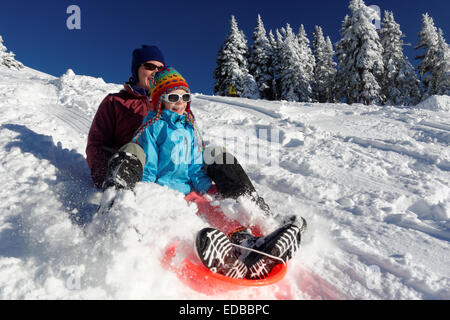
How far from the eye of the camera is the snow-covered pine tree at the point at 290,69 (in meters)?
23.6

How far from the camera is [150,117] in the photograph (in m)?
2.68

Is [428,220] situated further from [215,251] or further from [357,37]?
[357,37]

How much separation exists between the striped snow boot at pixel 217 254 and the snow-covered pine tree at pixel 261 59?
24.6 meters

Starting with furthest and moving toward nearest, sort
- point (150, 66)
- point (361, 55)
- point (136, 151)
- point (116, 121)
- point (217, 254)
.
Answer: point (361, 55) → point (150, 66) → point (116, 121) → point (136, 151) → point (217, 254)

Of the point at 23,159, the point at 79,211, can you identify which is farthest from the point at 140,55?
the point at 79,211

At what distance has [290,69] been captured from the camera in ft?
77.9

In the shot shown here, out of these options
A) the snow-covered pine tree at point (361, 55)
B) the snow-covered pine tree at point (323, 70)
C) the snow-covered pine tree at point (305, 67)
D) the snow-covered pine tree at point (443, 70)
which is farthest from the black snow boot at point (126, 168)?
the snow-covered pine tree at point (323, 70)

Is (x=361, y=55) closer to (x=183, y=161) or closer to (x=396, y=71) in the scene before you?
(x=396, y=71)

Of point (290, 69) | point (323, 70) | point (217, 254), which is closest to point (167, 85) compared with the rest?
point (217, 254)

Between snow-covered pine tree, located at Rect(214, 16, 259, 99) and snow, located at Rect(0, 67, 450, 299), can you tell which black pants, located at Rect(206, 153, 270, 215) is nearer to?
snow, located at Rect(0, 67, 450, 299)

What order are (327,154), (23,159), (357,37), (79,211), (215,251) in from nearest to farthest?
(215,251)
(79,211)
(23,159)
(327,154)
(357,37)

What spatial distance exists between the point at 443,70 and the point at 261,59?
13.7 meters

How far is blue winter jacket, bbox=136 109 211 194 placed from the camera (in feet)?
8.25
